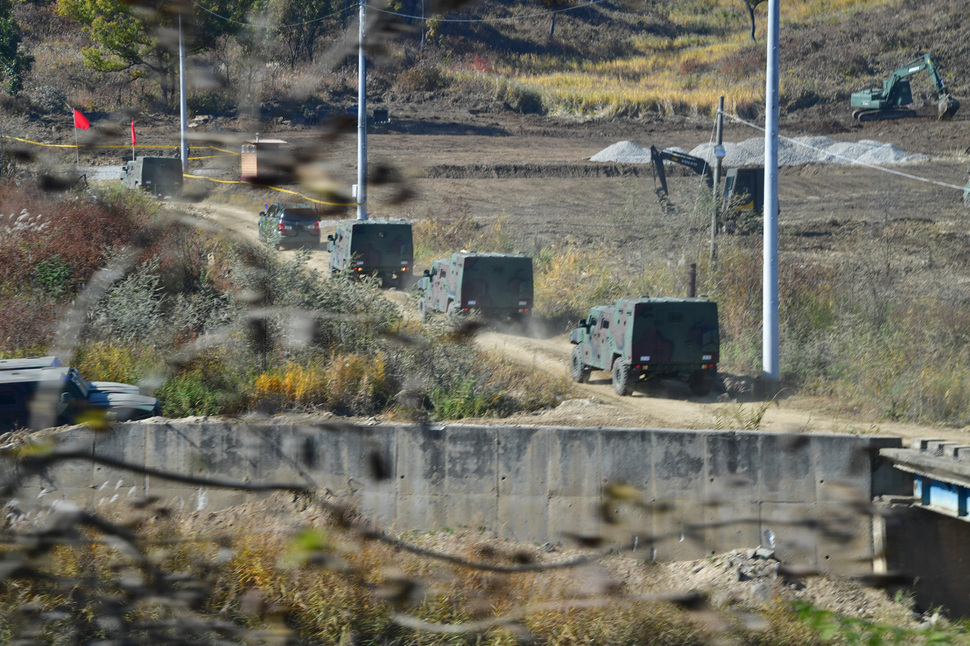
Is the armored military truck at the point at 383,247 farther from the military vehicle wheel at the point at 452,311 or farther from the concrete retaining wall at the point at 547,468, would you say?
the concrete retaining wall at the point at 547,468

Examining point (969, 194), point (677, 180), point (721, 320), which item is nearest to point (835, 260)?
point (721, 320)

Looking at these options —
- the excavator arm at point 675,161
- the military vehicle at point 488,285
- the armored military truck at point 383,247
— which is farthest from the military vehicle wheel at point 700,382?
the excavator arm at point 675,161

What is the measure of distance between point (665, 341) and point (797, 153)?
37.5m

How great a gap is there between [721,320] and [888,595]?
1230cm

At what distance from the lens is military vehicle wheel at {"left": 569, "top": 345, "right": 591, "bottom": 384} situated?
65.3 feet

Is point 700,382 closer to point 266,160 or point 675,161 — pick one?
point 266,160

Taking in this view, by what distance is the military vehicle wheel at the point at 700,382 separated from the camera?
1844 centimetres

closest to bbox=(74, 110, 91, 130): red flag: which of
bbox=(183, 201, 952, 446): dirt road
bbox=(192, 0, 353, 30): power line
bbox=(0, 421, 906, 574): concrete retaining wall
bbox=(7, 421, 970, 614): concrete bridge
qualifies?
bbox=(192, 0, 353, 30): power line

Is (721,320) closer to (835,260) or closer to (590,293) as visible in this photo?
(590,293)

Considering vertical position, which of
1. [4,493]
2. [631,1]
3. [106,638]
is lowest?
[106,638]

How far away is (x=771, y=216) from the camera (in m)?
17.9

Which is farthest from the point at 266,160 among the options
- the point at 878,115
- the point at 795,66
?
the point at 795,66

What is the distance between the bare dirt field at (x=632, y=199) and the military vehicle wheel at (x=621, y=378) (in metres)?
0.20

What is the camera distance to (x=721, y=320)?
895 inches
